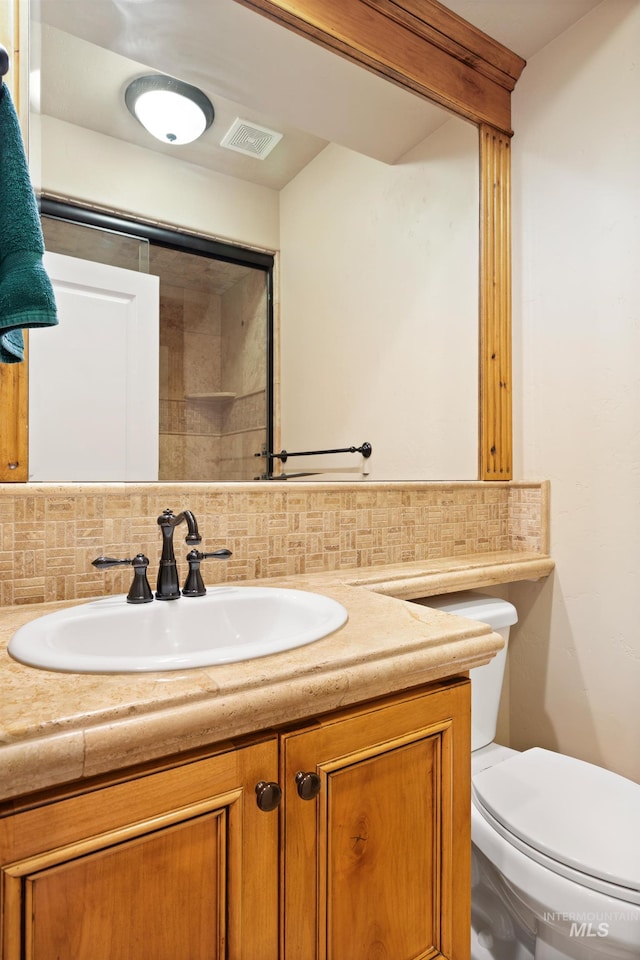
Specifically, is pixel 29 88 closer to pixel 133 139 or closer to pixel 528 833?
pixel 133 139

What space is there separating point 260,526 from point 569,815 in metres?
0.83

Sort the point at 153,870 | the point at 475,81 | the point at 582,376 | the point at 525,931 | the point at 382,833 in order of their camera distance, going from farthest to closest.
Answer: the point at 475,81
the point at 582,376
the point at 525,931
the point at 382,833
the point at 153,870

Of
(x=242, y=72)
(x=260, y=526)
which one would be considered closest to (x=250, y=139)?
(x=242, y=72)

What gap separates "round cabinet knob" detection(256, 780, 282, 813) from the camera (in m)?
0.60

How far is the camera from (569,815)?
1.01 m

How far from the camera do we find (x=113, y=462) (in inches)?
42.4

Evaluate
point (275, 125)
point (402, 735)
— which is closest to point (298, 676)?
point (402, 735)

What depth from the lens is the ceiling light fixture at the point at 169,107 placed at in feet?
3.83

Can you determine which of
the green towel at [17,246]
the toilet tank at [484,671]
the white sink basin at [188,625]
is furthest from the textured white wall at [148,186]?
the toilet tank at [484,671]

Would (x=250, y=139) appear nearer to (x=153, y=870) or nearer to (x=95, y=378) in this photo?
(x=95, y=378)

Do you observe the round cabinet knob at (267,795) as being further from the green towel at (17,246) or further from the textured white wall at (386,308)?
the textured white wall at (386,308)

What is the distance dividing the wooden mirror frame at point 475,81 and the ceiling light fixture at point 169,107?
0.27m

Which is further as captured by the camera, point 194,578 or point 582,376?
point 582,376

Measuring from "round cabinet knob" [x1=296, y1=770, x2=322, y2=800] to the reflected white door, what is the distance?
69cm
